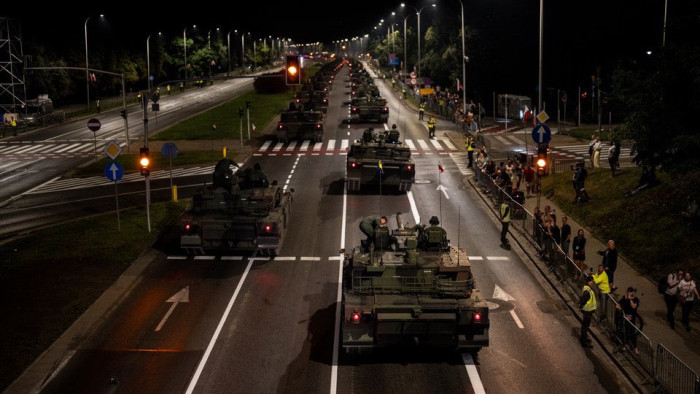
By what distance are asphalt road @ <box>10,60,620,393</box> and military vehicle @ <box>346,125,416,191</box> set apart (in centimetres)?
668

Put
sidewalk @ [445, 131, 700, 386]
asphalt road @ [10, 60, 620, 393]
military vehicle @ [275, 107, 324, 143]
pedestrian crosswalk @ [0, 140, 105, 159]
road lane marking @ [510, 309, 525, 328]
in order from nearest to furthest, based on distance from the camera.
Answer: asphalt road @ [10, 60, 620, 393]
sidewalk @ [445, 131, 700, 386]
road lane marking @ [510, 309, 525, 328]
pedestrian crosswalk @ [0, 140, 105, 159]
military vehicle @ [275, 107, 324, 143]

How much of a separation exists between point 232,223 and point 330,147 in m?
29.8

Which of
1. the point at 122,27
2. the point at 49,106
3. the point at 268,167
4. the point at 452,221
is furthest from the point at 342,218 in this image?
the point at 122,27

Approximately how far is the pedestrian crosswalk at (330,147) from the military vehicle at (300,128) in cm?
53

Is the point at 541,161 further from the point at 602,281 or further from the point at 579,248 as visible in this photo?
the point at 602,281

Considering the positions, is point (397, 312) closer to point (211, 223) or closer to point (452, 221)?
point (211, 223)

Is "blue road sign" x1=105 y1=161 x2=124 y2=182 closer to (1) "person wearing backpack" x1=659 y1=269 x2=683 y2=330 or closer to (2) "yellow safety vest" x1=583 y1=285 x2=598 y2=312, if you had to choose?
(2) "yellow safety vest" x1=583 y1=285 x2=598 y2=312

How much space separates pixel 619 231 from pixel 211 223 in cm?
1499

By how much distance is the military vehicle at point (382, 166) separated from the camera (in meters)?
37.5

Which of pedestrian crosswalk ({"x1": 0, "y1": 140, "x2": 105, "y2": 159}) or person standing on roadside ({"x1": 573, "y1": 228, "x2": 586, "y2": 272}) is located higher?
pedestrian crosswalk ({"x1": 0, "y1": 140, "x2": 105, "y2": 159})

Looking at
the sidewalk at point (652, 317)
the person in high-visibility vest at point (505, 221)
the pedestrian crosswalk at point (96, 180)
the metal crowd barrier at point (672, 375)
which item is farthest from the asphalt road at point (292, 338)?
the pedestrian crosswalk at point (96, 180)

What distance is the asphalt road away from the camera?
1656 cm

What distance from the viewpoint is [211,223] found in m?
26.1

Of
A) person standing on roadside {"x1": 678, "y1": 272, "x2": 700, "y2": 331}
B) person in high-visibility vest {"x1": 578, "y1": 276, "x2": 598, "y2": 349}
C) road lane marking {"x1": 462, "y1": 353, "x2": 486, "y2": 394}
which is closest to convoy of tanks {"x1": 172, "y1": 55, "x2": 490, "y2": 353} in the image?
road lane marking {"x1": 462, "y1": 353, "x2": 486, "y2": 394}
